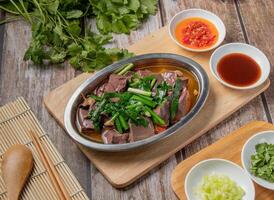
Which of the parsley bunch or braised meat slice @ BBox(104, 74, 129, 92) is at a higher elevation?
the parsley bunch

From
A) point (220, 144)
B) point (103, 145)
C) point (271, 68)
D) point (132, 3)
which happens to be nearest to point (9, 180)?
point (103, 145)

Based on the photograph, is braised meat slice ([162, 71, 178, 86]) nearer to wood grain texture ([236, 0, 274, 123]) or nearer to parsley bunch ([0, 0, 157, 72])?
parsley bunch ([0, 0, 157, 72])

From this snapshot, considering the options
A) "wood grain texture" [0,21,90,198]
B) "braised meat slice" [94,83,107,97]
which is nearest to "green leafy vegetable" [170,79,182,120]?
"braised meat slice" [94,83,107,97]

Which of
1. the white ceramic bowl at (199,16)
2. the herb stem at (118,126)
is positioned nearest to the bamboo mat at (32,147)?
the herb stem at (118,126)

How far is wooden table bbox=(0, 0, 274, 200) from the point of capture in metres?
2.05

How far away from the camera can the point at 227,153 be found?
2.06 metres

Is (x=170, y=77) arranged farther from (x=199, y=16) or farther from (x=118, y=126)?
(x=199, y=16)

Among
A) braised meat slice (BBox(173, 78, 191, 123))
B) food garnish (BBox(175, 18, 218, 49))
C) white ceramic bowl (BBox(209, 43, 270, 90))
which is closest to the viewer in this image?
braised meat slice (BBox(173, 78, 191, 123))

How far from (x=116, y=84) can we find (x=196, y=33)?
1.93 feet

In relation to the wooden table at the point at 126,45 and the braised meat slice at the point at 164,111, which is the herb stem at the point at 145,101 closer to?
the braised meat slice at the point at 164,111

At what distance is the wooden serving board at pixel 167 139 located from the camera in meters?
2.03

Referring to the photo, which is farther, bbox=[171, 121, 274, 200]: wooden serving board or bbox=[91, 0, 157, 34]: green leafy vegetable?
bbox=[91, 0, 157, 34]: green leafy vegetable

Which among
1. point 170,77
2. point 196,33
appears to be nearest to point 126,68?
point 170,77

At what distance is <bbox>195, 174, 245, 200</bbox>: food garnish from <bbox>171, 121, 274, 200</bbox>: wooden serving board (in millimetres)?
84
